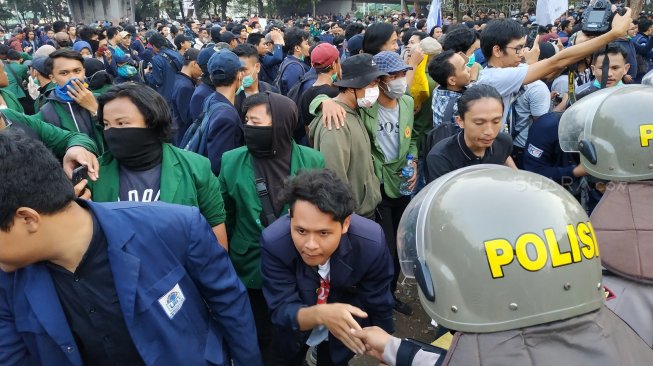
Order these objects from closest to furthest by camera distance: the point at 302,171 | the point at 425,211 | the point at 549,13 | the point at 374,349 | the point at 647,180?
1. the point at 425,211
2. the point at 374,349
3. the point at 647,180
4. the point at 302,171
5. the point at 549,13

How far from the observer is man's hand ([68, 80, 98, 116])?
3254mm

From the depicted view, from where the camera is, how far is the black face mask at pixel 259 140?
2668mm

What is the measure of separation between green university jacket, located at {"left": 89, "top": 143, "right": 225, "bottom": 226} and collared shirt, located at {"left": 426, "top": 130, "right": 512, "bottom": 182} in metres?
1.33

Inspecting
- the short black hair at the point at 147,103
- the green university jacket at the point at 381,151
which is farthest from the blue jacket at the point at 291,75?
the short black hair at the point at 147,103

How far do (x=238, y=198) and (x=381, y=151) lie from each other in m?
1.27

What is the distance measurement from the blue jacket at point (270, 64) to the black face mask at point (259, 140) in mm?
5341

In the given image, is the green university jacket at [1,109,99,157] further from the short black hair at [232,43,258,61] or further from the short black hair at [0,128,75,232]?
the short black hair at [232,43,258,61]

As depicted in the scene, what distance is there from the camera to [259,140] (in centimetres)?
268

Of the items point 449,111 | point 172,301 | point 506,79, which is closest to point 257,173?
point 172,301

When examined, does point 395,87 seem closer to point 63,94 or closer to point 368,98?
point 368,98

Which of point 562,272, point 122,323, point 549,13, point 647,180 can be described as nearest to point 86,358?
point 122,323

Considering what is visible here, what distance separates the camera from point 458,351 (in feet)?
3.78

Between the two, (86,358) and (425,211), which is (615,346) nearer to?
(425,211)

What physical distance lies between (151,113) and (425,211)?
1.58m
